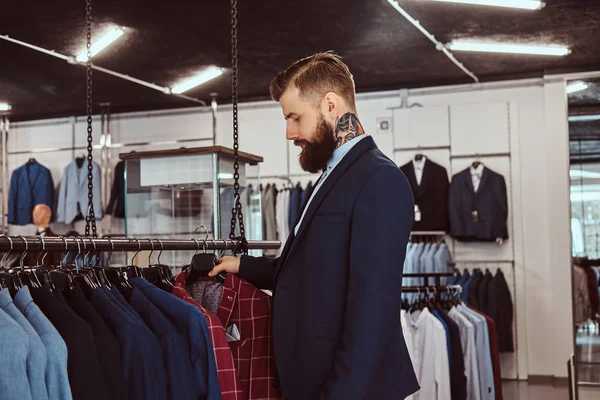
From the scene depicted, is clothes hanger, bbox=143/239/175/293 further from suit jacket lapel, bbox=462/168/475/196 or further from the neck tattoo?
suit jacket lapel, bbox=462/168/475/196

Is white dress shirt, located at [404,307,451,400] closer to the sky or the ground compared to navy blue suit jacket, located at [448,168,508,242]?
closer to the ground

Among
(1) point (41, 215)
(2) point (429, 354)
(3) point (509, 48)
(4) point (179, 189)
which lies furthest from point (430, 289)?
(1) point (41, 215)

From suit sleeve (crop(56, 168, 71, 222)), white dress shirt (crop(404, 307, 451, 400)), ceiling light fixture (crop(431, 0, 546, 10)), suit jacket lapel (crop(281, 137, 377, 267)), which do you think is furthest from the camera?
suit sleeve (crop(56, 168, 71, 222))

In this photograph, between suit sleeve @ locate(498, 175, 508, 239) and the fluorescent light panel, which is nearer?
the fluorescent light panel

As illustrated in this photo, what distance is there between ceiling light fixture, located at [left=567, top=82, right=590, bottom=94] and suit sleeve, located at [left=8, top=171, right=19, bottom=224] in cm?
744

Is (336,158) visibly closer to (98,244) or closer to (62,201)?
(98,244)

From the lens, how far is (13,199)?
Result: 1031cm

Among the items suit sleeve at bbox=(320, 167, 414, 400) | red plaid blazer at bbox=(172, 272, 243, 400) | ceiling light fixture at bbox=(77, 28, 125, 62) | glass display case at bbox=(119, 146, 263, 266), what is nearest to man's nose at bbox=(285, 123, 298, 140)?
suit sleeve at bbox=(320, 167, 414, 400)

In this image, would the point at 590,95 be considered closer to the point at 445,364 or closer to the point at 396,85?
Result: the point at 396,85

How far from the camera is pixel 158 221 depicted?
247 inches

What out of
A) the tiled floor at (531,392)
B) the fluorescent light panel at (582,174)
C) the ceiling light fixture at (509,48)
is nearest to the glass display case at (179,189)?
the ceiling light fixture at (509,48)

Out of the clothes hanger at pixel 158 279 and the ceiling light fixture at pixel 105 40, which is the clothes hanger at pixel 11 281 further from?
the ceiling light fixture at pixel 105 40

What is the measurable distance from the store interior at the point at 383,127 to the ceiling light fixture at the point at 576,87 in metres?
0.02

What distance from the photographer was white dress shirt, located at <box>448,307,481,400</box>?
4.57m
